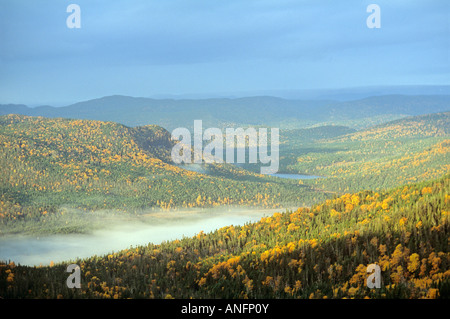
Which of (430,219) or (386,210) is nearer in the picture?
(430,219)

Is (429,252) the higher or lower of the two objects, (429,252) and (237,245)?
the higher
